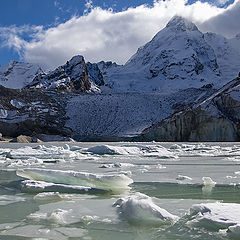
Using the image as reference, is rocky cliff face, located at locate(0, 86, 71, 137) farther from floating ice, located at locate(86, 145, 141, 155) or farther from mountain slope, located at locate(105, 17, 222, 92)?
mountain slope, located at locate(105, 17, 222, 92)

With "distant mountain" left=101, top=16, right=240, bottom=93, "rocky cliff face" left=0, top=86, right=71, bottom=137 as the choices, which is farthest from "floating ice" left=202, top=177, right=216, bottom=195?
"distant mountain" left=101, top=16, right=240, bottom=93

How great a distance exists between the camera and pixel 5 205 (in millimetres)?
5633

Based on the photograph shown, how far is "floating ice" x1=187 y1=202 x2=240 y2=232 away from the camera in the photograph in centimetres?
412

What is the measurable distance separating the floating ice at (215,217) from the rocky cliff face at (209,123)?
45.1 meters

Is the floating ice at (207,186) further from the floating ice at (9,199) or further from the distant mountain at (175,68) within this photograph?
the distant mountain at (175,68)

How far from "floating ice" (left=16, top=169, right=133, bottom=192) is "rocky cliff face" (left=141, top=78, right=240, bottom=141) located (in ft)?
142

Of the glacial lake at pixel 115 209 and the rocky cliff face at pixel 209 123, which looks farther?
the rocky cliff face at pixel 209 123

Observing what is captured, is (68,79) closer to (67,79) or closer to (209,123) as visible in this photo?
(67,79)

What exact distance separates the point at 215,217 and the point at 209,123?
1837 inches

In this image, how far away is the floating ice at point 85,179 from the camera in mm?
6938

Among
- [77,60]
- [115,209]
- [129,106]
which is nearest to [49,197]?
[115,209]

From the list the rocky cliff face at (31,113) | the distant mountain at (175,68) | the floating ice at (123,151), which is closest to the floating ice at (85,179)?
the floating ice at (123,151)

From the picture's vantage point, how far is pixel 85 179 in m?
7.23

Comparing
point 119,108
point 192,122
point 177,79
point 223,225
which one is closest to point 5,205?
point 223,225
